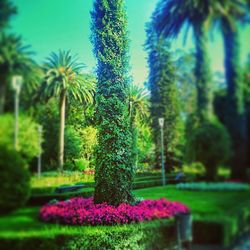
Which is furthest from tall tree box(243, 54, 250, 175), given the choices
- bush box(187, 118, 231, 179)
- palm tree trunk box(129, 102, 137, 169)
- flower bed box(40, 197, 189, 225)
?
palm tree trunk box(129, 102, 137, 169)

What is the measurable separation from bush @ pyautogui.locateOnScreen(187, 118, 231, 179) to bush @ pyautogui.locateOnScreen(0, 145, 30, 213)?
1460mm

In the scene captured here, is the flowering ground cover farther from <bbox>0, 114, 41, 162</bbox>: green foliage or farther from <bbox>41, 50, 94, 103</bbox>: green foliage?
<bbox>41, 50, 94, 103</bbox>: green foliage

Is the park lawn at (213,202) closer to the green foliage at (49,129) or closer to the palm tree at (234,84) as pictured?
the palm tree at (234,84)

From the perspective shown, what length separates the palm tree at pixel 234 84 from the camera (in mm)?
3367

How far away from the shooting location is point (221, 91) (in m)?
3.53

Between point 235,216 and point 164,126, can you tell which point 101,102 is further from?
point 235,216

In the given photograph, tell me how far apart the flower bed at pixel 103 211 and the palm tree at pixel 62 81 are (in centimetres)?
48

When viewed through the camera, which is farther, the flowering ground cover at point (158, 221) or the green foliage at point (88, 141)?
the green foliage at point (88, 141)

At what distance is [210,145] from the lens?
143 inches

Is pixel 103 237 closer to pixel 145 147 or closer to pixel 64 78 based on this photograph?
pixel 145 147

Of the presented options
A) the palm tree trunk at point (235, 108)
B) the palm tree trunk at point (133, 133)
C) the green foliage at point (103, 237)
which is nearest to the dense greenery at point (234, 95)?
the palm tree trunk at point (235, 108)

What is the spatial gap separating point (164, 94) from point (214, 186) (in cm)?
124

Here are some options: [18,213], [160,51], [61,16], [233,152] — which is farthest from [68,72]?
[233,152]

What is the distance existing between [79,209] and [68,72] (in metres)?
1.50
